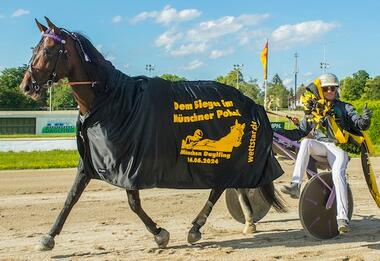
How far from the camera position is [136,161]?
Answer: 455 centimetres

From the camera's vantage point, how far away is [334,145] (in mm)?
5676

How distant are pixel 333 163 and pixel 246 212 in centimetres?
107

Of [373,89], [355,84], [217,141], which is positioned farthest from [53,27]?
[355,84]

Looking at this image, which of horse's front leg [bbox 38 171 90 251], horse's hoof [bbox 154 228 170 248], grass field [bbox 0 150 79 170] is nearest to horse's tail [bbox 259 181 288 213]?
horse's hoof [bbox 154 228 170 248]

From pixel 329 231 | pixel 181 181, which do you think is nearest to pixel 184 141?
pixel 181 181

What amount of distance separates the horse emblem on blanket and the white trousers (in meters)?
0.75

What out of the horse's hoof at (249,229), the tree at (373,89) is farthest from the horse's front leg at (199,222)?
the tree at (373,89)

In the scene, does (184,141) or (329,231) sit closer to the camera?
(184,141)

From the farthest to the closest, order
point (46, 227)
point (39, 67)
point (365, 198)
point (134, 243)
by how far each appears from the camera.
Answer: point (365, 198), point (46, 227), point (134, 243), point (39, 67)

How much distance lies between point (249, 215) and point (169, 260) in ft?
5.03

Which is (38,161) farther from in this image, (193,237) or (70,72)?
(70,72)

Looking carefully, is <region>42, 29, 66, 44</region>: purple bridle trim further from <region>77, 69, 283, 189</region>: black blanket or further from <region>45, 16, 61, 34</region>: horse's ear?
<region>77, 69, 283, 189</region>: black blanket

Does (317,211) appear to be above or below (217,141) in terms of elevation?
below

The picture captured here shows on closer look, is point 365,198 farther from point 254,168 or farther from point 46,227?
point 46,227
